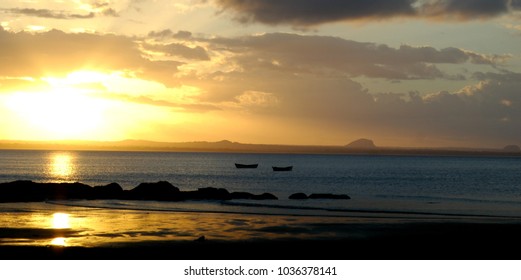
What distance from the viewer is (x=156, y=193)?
6394cm

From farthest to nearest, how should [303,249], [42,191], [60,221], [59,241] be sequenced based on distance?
[42,191] < [60,221] < [59,241] < [303,249]

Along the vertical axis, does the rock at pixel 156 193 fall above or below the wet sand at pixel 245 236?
above

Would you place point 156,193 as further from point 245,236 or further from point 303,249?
point 303,249

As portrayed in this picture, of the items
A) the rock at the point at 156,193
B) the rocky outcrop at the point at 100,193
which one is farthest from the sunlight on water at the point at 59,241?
the rock at the point at 156,193

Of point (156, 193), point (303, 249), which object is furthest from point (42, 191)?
point (303, 249)

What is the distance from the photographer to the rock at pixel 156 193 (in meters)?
62.2

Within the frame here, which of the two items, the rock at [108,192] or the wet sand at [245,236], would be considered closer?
the wet sand at [245,236]

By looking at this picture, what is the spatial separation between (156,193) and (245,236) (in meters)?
32.4

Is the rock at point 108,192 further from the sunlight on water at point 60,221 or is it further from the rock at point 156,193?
the sunlight on water at point 60,221

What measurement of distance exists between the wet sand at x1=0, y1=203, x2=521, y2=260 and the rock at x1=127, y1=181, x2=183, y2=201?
629 inches

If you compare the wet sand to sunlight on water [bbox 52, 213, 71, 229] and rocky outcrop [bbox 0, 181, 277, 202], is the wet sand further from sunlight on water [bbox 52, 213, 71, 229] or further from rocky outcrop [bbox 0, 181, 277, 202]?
rocky outcrop [bbox 0, 181, 277, 202]

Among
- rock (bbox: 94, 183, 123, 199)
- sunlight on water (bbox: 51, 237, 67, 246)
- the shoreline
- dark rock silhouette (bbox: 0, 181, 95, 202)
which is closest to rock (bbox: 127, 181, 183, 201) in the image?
rock (bbox: 94, 183, 123, 199)

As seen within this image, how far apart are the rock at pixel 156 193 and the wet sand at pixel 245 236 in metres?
16.0
